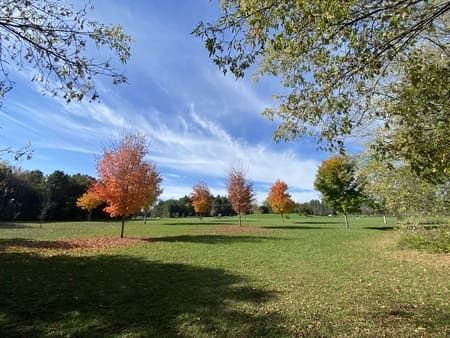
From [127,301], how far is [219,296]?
6.43 feet

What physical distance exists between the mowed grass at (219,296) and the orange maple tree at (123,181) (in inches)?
248

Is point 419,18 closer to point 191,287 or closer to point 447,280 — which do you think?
point 191,287

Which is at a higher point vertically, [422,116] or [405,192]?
[422,116]

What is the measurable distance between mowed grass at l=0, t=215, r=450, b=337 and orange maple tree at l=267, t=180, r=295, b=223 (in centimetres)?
2919

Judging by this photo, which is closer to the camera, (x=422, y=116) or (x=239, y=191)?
(x=422, y=116)

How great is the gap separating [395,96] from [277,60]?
2195 mm

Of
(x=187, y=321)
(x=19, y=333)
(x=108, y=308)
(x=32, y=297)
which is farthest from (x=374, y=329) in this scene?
(x=32, y=297)

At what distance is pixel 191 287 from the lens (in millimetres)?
7938

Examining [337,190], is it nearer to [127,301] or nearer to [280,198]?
[280,198]

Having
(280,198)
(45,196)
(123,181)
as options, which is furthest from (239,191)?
(45,196)

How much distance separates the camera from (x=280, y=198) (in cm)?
4191

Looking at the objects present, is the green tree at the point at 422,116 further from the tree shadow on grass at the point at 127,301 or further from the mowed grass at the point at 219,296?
the tree shadow on grass at the point at 127,301

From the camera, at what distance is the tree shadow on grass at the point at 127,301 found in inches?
203

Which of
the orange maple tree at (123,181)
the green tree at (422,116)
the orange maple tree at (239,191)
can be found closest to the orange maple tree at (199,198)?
the orange maple tree at (239,191)
